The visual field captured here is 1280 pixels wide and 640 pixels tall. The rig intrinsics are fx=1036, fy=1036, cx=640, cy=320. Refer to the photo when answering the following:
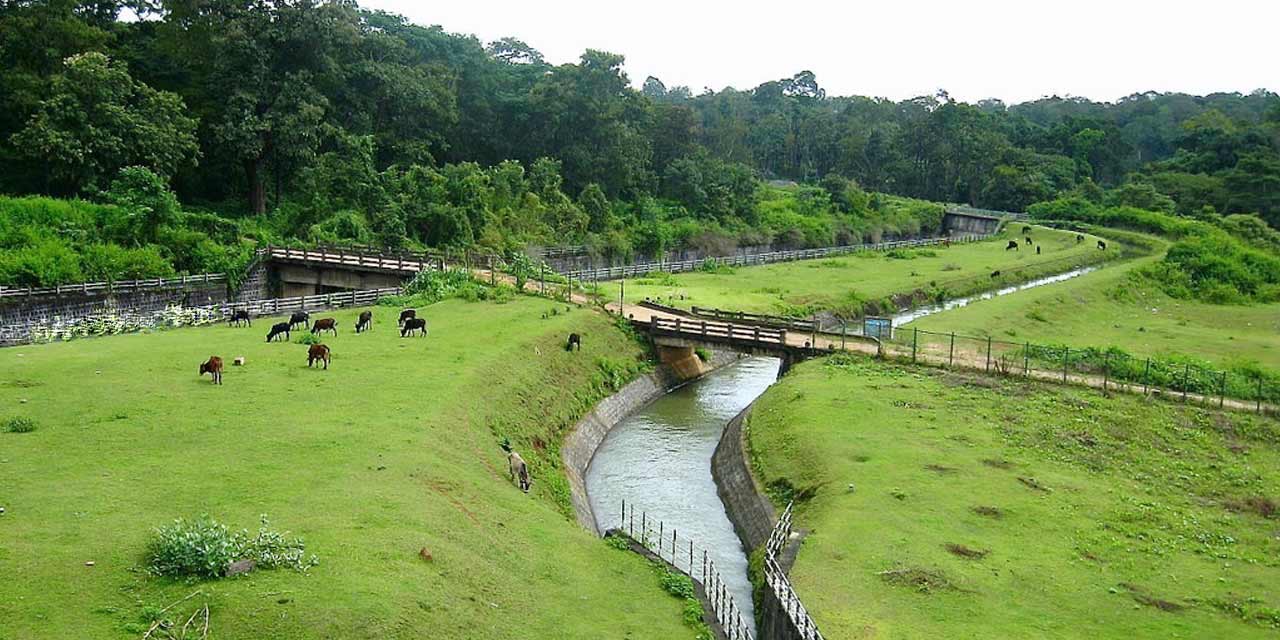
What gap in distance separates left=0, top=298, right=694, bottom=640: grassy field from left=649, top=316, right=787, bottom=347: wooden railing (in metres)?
11.2

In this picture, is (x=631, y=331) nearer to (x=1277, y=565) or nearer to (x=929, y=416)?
(x=929, y=416)

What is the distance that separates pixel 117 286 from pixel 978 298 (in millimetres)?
65277

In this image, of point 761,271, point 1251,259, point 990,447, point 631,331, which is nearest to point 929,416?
point 990,447

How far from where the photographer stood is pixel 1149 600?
2355 centimetres

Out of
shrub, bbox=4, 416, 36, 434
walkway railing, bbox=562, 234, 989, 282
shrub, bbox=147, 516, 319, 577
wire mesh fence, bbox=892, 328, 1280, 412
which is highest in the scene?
walkway railing, bbox=562, 234, 989, 282

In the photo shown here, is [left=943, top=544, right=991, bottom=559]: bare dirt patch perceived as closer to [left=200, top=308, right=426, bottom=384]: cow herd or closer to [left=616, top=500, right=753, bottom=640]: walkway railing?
[left=616, top=500, right=753, bottom=640]: walkway railing

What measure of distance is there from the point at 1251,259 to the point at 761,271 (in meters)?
45.6

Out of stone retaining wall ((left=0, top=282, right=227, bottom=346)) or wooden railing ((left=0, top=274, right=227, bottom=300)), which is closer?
stone retaining wall ((left=0, top=282, right=227, bottom=346))

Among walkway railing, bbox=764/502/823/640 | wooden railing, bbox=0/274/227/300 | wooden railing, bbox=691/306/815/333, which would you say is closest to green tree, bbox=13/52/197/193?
wooden railing, bbox=0/274/227/300

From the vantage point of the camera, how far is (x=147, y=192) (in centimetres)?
6275

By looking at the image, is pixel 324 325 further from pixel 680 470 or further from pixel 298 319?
pixel 680 470

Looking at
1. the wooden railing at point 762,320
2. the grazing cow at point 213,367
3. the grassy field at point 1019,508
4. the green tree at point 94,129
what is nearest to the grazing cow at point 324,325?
the grazing cow at point 213,367

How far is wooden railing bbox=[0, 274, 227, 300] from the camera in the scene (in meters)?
51.7

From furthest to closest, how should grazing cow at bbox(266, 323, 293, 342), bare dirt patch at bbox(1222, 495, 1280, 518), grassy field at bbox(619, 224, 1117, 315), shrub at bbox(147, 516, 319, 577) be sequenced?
grassy field at bbox(619, 224, 1117, 315), grazing cow at bbox(266, 323, 293, 342), bare dirt patch at bbox(1222, 495, 1280, 518), shrub at bbox(147, 516, 319, 577)
